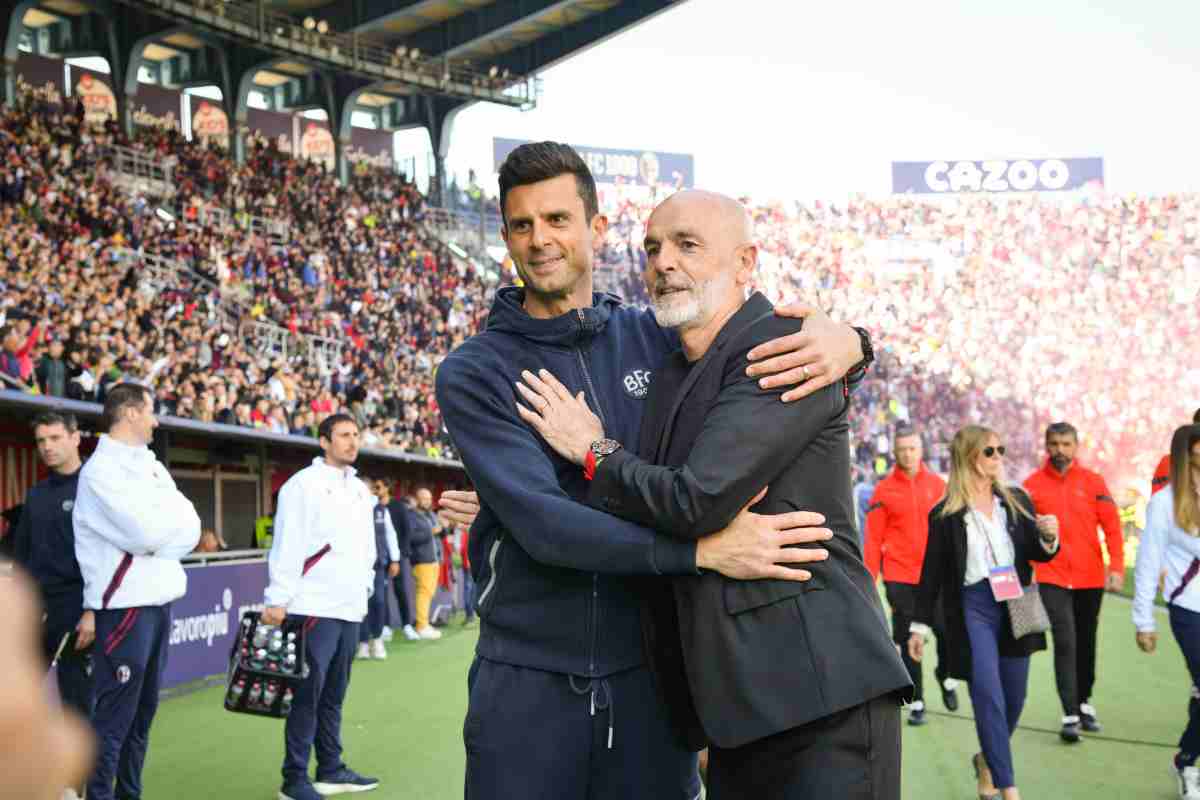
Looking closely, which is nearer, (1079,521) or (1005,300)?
(1079,521)

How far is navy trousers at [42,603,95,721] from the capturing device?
6324mm

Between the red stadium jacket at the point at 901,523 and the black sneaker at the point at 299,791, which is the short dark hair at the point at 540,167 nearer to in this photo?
the black sneaker at the point at 299,791

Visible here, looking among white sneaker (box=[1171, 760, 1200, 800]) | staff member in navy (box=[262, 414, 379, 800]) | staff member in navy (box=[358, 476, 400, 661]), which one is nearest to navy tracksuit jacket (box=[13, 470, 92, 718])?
staff member in navy (box=[262, 414, 379, 800])

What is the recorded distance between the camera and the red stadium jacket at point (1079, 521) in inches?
344

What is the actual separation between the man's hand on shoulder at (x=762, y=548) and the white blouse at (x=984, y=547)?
428 cm

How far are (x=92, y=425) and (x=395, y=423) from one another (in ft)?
39.2

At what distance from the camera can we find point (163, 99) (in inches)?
1457

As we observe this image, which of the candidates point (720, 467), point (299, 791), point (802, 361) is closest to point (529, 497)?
point (720, 467)

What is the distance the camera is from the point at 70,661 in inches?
250

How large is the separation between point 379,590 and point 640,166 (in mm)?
50733

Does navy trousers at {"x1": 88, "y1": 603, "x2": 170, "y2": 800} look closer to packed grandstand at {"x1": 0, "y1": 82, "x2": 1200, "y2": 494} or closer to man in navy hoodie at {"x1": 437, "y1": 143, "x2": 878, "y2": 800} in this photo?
man in navy hoodie at {"x1": 437, "y1": 143, "x2": 878, "y2": 800}

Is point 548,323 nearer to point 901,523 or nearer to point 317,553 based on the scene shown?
point 317,553

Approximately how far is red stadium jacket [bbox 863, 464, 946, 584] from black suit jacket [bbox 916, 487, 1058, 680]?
251 cm

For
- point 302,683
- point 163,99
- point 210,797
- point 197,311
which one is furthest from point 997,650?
point 163,99
